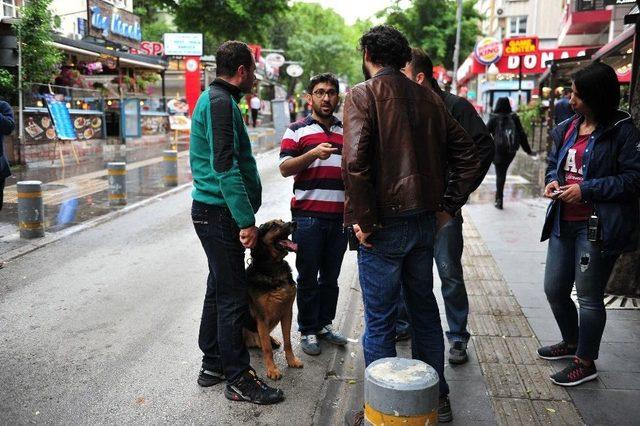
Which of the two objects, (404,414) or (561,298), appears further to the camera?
(561,298)

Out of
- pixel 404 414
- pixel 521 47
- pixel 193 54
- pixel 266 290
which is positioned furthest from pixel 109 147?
pixel 404 414

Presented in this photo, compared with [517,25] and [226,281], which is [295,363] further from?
[517,25]

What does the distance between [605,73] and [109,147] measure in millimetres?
18686

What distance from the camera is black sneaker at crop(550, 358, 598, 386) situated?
3.91 m

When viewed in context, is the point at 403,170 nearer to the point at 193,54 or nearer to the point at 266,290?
the point at 266,290

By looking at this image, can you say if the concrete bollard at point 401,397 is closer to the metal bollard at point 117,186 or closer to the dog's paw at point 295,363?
the dog's paw at point 295,363

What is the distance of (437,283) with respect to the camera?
250 inches

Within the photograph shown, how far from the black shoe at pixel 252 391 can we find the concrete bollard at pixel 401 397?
1319mm

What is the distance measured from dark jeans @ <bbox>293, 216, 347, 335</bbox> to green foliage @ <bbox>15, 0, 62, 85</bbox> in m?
12.8

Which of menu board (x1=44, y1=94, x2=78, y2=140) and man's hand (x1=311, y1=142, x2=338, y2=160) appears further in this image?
menu board (x1=44, y1=94, x2=78, y2=140)

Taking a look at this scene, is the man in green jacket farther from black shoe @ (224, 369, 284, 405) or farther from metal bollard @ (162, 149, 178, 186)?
metal bollard @ (162, 149, 178, 186)

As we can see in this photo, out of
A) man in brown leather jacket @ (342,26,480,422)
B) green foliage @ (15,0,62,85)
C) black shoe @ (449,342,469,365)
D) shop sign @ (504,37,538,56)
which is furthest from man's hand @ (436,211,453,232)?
shop sign @ (504,37,538,56)

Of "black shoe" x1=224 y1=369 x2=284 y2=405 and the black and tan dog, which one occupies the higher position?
the black and tan dog

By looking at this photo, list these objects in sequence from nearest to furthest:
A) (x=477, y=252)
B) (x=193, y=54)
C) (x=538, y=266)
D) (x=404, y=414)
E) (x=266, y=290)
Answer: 1. (x=404, y=414)
2. (x=266, y=290)
3. (x=538, y=266)
4. (x=477, y=252)
5. (x=193, y=54)
